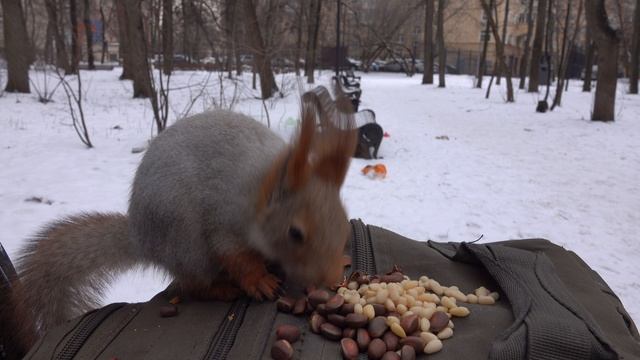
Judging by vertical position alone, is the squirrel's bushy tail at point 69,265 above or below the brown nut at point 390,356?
above

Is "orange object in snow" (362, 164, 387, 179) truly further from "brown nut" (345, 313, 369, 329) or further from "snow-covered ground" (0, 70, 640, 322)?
"brown nut" (345, 313, 369, 329)

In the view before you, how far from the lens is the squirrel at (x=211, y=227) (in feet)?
4.24

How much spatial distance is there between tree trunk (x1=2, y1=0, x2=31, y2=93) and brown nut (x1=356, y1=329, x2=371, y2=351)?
34.1 feet

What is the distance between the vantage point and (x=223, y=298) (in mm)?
1490

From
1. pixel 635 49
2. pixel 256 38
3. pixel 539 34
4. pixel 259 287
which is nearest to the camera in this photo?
pixel 259 287

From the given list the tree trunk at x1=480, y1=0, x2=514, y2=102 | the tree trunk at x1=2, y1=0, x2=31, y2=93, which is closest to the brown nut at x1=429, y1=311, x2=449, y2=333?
the tree trunk at x1=2, y1=0, x2=31, y2=93

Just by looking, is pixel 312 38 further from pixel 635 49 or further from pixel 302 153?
pixel 302 153

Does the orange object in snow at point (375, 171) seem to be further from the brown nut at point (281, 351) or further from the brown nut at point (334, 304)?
the brown nut at point (281, 351)

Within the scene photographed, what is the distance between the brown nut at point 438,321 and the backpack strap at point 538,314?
0.56ft

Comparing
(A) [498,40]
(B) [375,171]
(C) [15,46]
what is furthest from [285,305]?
(A) [498,40]

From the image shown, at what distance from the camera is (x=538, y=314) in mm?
1215

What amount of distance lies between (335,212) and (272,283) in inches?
13.1

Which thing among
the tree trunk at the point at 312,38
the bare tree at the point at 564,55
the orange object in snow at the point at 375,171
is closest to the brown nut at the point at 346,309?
the orange object in snow at the point at 375,171

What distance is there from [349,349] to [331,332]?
0.08 m
